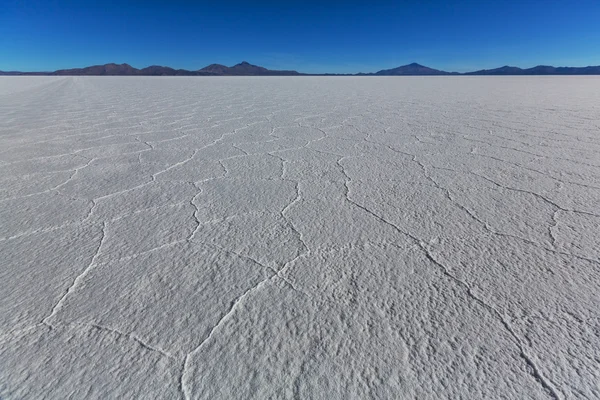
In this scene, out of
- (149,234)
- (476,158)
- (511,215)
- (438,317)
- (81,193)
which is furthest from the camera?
(476,158)

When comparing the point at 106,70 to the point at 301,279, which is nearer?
the point at 301,279

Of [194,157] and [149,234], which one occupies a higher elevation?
[149,234]

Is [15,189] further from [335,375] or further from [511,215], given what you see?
[511,215]

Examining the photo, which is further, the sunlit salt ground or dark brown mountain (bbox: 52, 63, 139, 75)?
dark brown mountain (bbox: 52, 63, 139, 75)

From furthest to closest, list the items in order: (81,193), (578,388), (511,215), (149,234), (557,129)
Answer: (557,129) < (81,193) < (511,215) < (149,234) < (578,388)

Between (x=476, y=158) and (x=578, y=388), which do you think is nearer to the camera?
(x=578, y=388)

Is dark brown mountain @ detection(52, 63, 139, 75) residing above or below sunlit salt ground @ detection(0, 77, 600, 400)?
below

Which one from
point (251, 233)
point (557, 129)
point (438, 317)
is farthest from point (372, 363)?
point (557, 129)

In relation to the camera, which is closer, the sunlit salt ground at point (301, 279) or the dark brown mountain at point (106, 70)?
the sunlit salt ground at point (301, 279)
